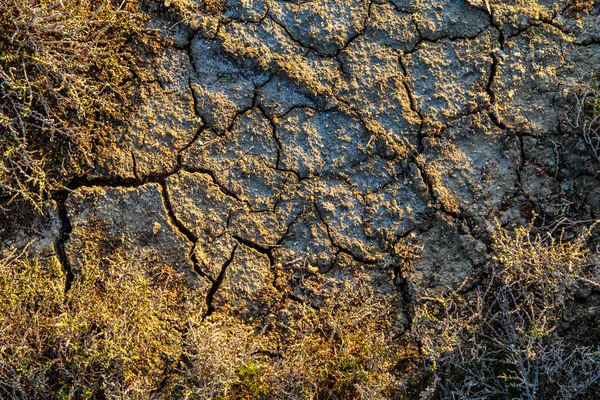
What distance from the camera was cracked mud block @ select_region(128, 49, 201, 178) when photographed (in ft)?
11.3

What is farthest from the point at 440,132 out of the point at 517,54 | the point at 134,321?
the point at 134,321

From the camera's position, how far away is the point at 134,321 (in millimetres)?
3285

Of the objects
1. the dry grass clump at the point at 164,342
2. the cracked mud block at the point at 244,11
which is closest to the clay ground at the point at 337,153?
the cracked mud block at the point at 244,11

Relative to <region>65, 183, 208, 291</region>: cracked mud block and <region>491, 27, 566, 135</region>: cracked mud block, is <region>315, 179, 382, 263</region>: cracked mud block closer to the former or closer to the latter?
<region>65, 183, 208, 291</region>: cracked mud block

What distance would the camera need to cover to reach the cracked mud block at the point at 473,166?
3.43m

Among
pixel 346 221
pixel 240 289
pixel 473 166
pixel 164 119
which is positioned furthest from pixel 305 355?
pixel 164 119

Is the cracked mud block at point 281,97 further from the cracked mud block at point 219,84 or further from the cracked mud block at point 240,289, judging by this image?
the cracked mud block at point 240,289

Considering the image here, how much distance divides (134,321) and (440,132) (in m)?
1.90

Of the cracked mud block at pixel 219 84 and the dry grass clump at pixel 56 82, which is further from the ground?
the cracked mud block at pixel 219 84

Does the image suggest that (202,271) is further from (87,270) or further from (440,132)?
(440,132)

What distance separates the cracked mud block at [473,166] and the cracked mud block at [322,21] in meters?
0.75

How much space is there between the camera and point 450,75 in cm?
351

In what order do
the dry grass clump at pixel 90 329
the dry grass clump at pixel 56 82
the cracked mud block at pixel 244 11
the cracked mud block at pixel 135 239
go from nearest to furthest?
the dry grass clump at pixel 90 329 → the dry grass clump at pixel 56 82 → the cracked mud block at pixel 135 239 → the cracked mud block at pixel 244 11

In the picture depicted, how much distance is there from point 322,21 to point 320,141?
2.17ft
